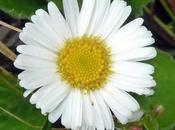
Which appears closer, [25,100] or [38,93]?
[38,93]

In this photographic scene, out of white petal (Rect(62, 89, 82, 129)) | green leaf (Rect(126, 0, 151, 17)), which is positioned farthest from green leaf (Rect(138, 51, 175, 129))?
white petal (Rect(62, 89, 82, 129))

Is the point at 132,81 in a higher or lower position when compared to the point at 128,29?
lower

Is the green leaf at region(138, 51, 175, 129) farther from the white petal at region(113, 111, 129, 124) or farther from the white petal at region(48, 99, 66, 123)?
the white petal at region(48, 99, 66, 123)

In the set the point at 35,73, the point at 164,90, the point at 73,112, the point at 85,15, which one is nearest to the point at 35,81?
the point at 35,73

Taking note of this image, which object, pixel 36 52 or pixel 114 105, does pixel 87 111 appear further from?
pixel 36 52

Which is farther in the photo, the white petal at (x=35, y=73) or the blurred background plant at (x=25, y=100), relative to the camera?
the blurred background plant at (x=25, y=100)

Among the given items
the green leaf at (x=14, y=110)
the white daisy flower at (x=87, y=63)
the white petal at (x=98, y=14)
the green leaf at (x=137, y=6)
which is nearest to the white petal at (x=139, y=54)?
the white daisy flower at (x=87, y=63)

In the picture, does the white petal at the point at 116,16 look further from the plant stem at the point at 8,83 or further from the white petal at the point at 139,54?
the plant stem at the point at 8,83
